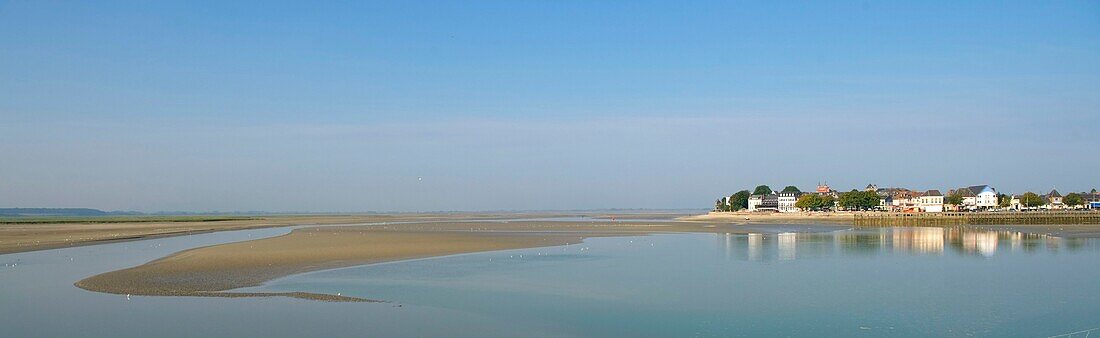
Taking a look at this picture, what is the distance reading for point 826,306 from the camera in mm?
16844

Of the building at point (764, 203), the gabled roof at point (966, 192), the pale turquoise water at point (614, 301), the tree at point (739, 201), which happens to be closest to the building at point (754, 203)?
the building at point (764, 203)

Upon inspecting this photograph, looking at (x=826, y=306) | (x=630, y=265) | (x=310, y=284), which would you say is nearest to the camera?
(x=826, y=306)

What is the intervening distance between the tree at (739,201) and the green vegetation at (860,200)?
34.3m

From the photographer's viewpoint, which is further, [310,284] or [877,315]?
[310,284]

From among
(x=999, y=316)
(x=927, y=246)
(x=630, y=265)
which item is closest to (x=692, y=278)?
(x=630, y=265)

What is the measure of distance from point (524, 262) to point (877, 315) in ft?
44.9

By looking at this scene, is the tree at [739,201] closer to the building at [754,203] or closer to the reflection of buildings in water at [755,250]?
the building at [754,203]

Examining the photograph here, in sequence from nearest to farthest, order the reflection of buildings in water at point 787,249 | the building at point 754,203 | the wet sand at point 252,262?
the wet sand at point 252,262 < the reflection of buildings in water at point 787,249 < the building at point 754,203

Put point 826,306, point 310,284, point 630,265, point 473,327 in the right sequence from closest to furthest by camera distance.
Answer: point 473,327, point 826,306, point 310,284, point 630,265

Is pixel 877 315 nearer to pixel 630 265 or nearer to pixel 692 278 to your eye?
pixel 692 278

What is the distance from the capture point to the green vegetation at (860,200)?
11012cm

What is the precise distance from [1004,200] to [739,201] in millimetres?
41665

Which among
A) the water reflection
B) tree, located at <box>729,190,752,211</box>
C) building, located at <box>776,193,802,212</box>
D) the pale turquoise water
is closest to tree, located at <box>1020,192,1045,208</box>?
building, located at <box>776,193,802,212</box>

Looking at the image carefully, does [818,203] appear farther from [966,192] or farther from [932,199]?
[966,192]
